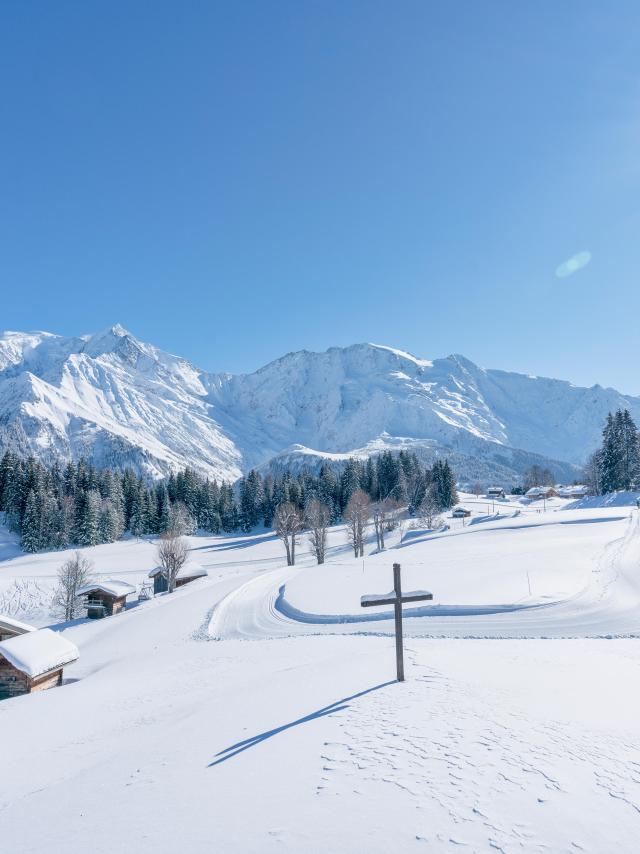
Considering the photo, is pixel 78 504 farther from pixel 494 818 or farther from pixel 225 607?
pixel 494 818

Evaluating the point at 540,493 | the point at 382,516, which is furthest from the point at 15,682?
the point at 540,493

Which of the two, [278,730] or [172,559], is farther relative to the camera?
[172,559]

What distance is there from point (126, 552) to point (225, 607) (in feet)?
175

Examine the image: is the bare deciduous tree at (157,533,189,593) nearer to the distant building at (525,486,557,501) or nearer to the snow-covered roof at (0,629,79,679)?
the snow-covered roof at (0,629,79,679)

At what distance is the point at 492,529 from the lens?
61.0m

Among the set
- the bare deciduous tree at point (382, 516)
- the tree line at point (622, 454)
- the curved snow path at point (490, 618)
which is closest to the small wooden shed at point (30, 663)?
the curved snow path at point (490, 618)

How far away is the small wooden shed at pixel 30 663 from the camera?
854 inches

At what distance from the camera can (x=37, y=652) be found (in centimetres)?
2247

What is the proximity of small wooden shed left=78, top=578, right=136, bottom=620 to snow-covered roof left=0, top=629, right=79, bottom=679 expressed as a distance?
A: 74.7 ft

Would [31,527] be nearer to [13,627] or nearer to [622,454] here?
[13,627]

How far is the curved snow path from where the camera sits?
21.1m

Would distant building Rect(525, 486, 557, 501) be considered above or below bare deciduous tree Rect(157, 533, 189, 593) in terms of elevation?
above

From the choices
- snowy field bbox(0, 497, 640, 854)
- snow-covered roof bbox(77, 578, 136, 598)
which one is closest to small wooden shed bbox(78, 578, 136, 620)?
snow-covered roof bbox(77, 578, 136, 598)

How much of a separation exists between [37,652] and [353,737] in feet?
69.3
